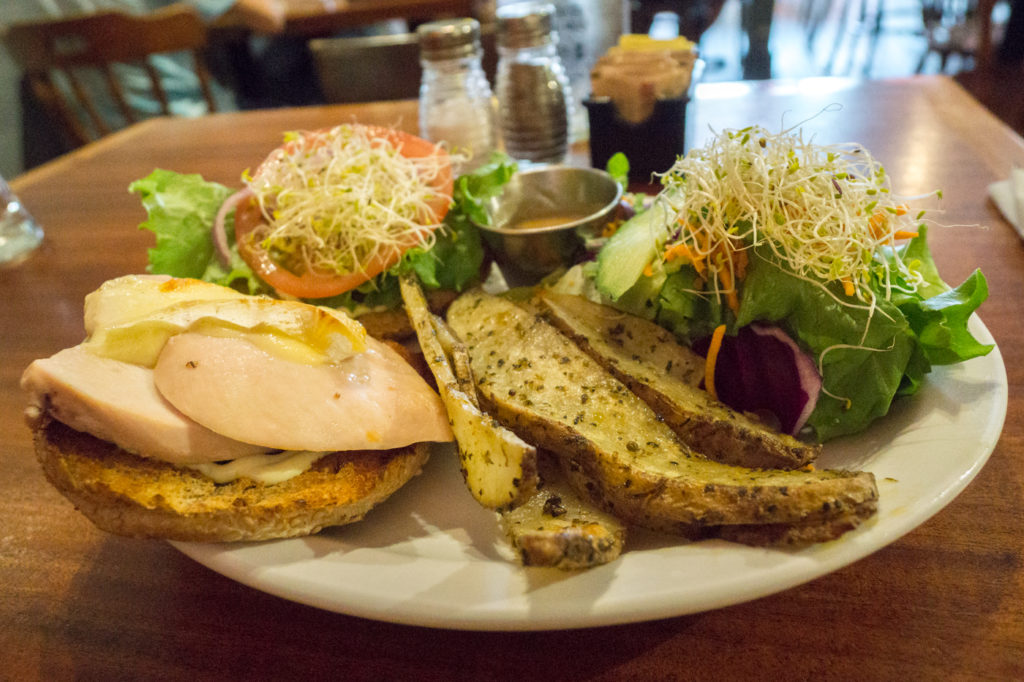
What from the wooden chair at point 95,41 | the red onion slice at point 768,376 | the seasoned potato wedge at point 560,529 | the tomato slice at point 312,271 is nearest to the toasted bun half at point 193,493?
the seasoned potato wedge at point 560,529

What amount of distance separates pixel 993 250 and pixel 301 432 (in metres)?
2.46

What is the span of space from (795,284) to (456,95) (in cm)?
207

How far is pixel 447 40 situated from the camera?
2885 mm

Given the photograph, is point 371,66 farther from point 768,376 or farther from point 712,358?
point 768,376

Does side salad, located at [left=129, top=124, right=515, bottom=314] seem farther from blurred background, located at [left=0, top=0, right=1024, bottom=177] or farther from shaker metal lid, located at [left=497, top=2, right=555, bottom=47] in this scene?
blurred background, located at [left=0, top=0, right=1024, bottom=177]

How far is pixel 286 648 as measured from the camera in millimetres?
1199

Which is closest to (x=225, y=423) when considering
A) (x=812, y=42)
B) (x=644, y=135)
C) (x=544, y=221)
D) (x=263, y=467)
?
(x=263, y=467)

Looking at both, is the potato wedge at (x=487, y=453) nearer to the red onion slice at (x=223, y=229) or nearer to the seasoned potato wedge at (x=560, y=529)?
the seasoned potato wedge at (x=560, y=529)

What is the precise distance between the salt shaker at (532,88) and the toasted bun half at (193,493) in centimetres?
217

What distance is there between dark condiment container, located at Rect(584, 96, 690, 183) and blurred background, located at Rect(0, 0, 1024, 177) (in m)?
1.53

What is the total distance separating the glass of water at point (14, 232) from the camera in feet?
9.81

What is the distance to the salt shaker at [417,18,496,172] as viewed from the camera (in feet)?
9.63

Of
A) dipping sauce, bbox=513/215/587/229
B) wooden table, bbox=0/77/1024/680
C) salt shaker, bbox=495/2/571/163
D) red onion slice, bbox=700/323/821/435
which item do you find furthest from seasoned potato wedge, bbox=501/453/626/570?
salt shaker, bbox=495/2/571/163

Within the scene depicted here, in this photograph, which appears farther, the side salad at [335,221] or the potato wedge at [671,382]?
the side salad at [335,221]
